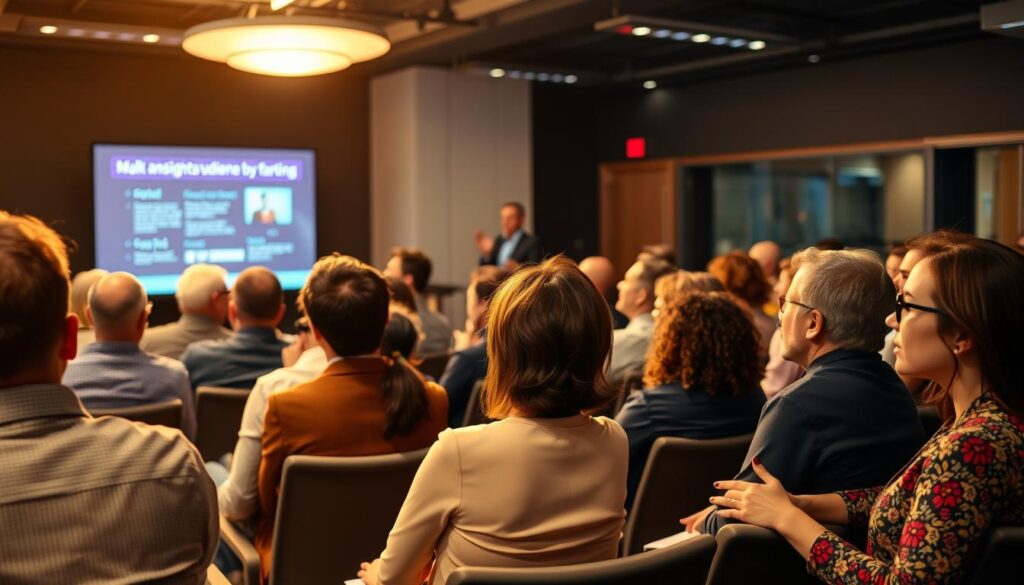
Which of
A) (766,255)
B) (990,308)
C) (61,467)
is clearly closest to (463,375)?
(990,308)

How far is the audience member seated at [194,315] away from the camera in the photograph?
4332 millimetres

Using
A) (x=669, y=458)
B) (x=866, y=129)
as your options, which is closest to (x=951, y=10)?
(x=866, y=129)

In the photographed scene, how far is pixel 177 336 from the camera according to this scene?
4.33m

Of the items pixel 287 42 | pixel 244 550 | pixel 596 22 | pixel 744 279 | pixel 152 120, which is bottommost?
pixel 244 550

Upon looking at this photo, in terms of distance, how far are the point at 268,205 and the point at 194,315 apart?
439cm

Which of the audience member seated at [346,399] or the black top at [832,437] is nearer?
the black top at [832,437]

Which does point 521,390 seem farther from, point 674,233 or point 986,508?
point 674,233

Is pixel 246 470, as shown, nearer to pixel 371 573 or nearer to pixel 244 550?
pixel 244 550

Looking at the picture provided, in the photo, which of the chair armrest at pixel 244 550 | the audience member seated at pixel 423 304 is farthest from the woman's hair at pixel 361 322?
the audience member seated at pixel 423 304

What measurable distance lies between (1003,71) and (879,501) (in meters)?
6.59

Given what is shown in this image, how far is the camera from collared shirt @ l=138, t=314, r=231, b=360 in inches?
170

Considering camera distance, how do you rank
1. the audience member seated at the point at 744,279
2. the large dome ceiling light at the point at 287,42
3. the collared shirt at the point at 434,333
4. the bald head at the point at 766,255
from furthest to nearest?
1. the bald head at the point at 766,255
2. the collared shirt at the point at 434,333
3. the audience member seated at the point at 744,279
4. the large dome ceiling light at the point at 287,42

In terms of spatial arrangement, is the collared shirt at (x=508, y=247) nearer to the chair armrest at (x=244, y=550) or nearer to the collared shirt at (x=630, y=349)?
the collared shirt at (x=630, y=349)

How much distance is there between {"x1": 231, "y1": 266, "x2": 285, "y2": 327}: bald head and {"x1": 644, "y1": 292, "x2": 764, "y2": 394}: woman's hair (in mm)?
1730
